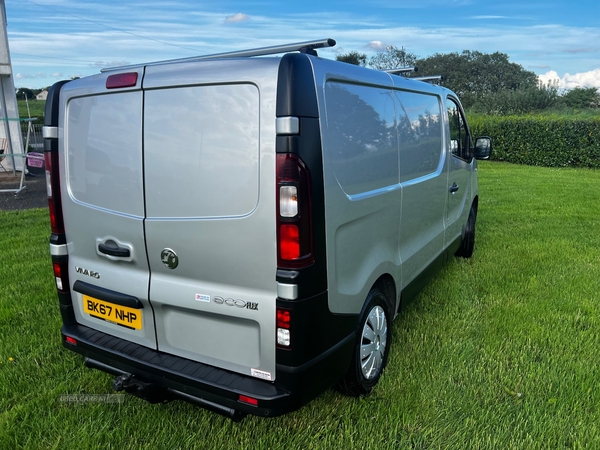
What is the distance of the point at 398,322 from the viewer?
4.21m

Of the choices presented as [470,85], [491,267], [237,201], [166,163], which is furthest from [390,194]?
[470,85]

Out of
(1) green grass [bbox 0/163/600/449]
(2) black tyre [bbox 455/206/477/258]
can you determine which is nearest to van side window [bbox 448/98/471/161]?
(2) black tyre [bbox 455/206/477/258]

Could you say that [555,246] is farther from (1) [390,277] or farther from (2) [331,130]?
(2) [331,130]

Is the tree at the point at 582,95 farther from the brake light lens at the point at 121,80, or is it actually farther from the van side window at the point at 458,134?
the brake light lens at the point at 121,80

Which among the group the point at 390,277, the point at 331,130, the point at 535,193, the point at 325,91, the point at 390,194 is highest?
the point at 325,91

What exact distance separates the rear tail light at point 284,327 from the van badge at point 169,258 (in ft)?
2.04

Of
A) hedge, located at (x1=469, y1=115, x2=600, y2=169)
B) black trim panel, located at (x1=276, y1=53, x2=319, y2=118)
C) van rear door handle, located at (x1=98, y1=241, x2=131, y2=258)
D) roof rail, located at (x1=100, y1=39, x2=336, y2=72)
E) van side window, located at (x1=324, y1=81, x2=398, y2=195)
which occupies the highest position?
roof rail, located at (x1=100, y1=39, x2=336, y2=72)

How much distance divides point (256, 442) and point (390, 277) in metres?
1.35

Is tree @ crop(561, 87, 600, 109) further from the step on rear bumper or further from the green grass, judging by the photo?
the step on rear bumper

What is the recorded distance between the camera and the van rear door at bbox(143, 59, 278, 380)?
2256 millimetres

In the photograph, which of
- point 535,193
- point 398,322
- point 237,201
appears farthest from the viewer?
point 535,193

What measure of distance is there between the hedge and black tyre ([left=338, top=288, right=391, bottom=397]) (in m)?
16.6

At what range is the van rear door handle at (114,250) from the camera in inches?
106

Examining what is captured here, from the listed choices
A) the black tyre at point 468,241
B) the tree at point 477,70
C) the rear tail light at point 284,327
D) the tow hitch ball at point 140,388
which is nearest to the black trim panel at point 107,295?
the tow hitch ball at point 140,388
